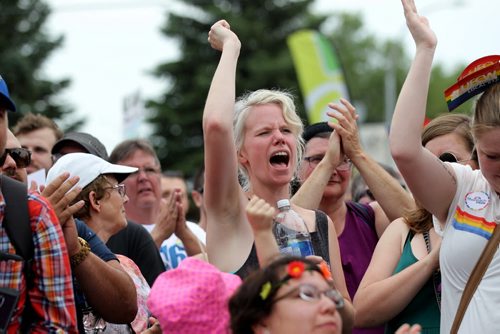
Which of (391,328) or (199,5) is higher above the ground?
(199,5)

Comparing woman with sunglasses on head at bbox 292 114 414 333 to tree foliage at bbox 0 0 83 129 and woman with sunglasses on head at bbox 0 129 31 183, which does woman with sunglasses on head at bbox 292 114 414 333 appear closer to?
woman with sunglasses on head at bbox 0 129 31 183

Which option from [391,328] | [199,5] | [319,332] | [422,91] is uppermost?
[199,5]

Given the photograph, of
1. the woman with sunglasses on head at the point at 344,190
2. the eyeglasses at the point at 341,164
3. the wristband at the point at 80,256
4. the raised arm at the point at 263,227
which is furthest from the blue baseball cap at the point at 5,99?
the eyeglasses at the point at 341,164

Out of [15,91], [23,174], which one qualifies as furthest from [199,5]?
[23,174]

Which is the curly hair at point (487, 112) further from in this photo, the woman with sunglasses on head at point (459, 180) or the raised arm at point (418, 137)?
the raised arm at point (418, 137)

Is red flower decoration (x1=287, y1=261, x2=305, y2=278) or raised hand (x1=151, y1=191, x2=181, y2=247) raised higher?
red flower decoration (x1=287, y1=261, x2=305, y2=278)

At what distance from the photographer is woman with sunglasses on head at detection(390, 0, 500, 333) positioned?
4.19 metres

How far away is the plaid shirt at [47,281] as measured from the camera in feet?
12.3

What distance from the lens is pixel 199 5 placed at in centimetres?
3816

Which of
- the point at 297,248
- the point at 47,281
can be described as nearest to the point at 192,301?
the point at 47,281

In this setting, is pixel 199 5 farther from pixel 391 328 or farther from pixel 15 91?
pixel 391 328

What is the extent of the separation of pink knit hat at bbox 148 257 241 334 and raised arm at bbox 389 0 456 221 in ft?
3.40

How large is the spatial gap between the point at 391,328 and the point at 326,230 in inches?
26.5

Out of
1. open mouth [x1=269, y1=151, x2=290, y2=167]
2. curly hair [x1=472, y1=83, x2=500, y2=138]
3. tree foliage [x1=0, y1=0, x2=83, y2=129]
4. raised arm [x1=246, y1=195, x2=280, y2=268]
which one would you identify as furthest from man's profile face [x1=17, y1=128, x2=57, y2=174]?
tree foliage [x1=0, y1=0, x2=83, y2=129]
